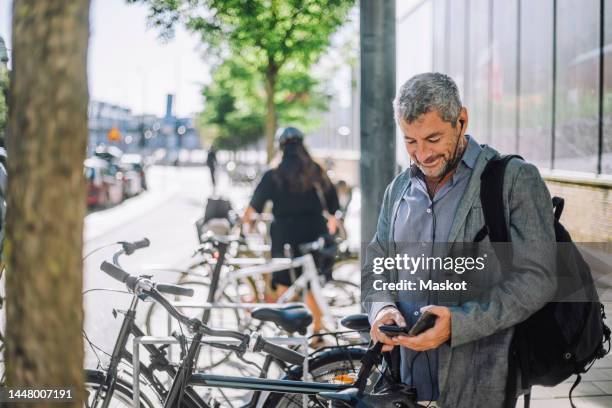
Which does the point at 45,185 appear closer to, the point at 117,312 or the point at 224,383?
the point at 224,383

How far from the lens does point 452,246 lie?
2.33 metres

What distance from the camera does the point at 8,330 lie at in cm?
149

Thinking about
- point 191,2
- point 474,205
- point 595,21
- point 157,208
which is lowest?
point 157,208

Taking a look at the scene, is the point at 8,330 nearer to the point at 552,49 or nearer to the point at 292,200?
the point at 292,200

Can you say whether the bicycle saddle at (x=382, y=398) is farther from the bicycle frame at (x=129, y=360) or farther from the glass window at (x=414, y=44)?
the glass window at (x=414, y=44)

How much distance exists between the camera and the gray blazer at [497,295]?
2.17m

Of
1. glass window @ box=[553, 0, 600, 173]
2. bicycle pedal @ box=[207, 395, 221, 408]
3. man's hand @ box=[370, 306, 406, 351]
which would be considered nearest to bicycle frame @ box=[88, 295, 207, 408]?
bicycle pedal @ box=[207, 395, 221, 408]

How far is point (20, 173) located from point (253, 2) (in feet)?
15.4

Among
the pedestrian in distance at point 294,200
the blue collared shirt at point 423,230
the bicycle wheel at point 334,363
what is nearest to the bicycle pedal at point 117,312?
the bicycle wheel at point 334,363

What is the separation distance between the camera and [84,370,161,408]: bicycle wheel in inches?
117

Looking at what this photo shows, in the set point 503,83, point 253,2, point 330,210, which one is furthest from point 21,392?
point 503,83

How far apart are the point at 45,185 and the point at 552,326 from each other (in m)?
1.40

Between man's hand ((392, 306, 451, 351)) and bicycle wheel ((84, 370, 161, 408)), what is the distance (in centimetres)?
125

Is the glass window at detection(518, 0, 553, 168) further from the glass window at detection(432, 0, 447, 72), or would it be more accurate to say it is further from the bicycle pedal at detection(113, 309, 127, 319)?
the bicycle pedal at detection(113, 309, 127, 319)
